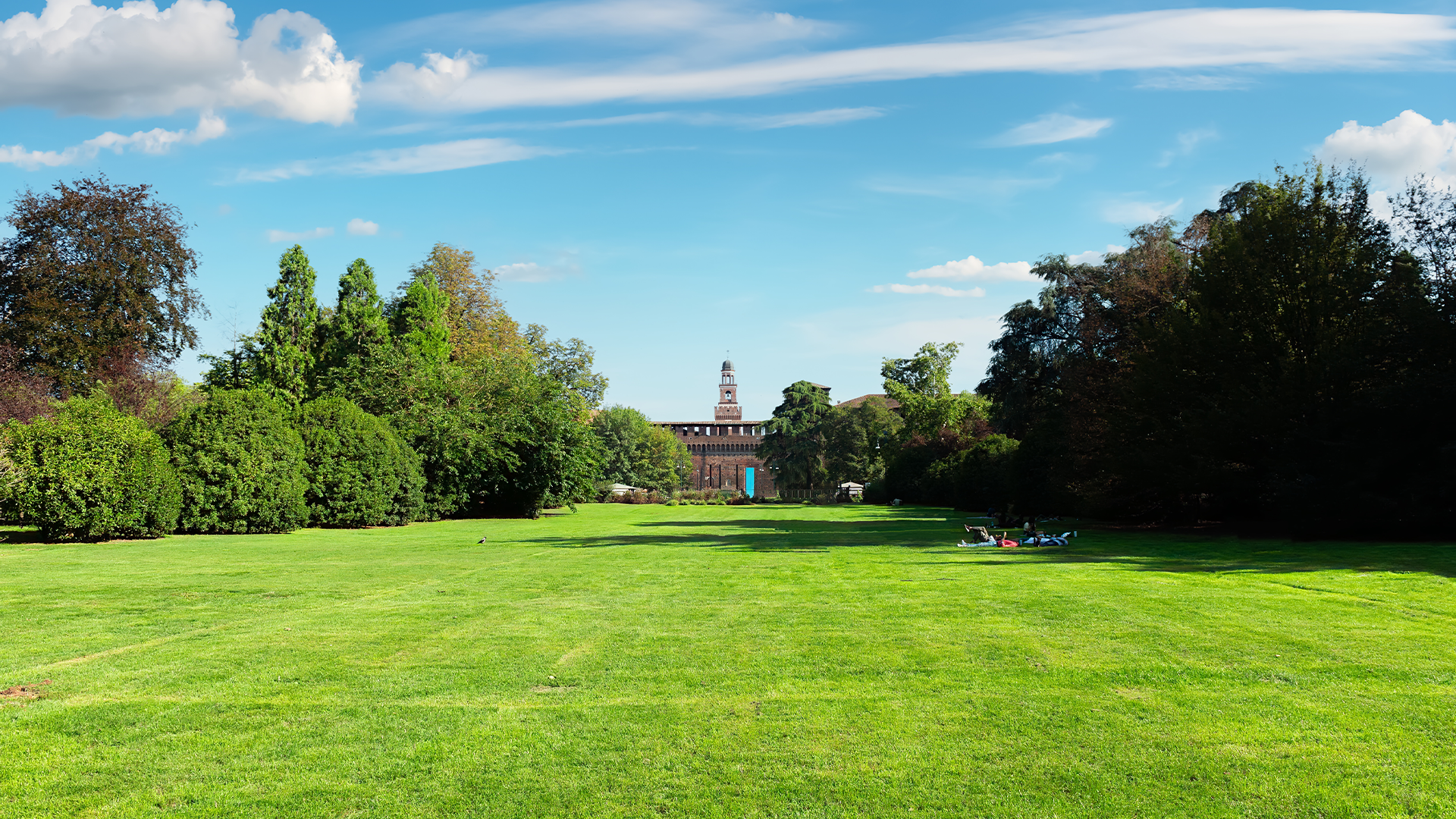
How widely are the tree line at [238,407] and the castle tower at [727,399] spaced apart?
98.9 meters

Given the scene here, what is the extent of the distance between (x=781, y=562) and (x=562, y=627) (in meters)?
6.65

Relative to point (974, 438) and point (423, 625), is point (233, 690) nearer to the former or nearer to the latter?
point (423, 625)

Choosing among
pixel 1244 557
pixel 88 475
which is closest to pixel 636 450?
pixel 88 475

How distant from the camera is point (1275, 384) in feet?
68.3

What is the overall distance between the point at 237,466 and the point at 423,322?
1750cm

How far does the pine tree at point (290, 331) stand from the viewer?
37031 mm

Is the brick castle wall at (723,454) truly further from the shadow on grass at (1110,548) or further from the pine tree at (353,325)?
the shadow on grass at (1110,548)

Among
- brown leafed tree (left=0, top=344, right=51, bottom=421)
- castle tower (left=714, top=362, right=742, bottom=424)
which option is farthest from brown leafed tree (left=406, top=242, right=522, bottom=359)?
castle tower (left=714, top=362, right=742, bottom=424)

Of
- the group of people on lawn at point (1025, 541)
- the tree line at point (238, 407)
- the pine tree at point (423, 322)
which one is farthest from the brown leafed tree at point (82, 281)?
the group of people on lawn at point (1025, 541)

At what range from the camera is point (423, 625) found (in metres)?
8.39

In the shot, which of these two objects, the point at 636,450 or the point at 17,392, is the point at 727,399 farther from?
the point at 17,392

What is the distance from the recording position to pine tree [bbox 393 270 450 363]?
38.7 meters

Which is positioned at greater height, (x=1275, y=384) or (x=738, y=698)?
(x=1275, y=384)

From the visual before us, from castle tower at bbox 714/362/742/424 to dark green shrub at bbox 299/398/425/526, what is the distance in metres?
114
